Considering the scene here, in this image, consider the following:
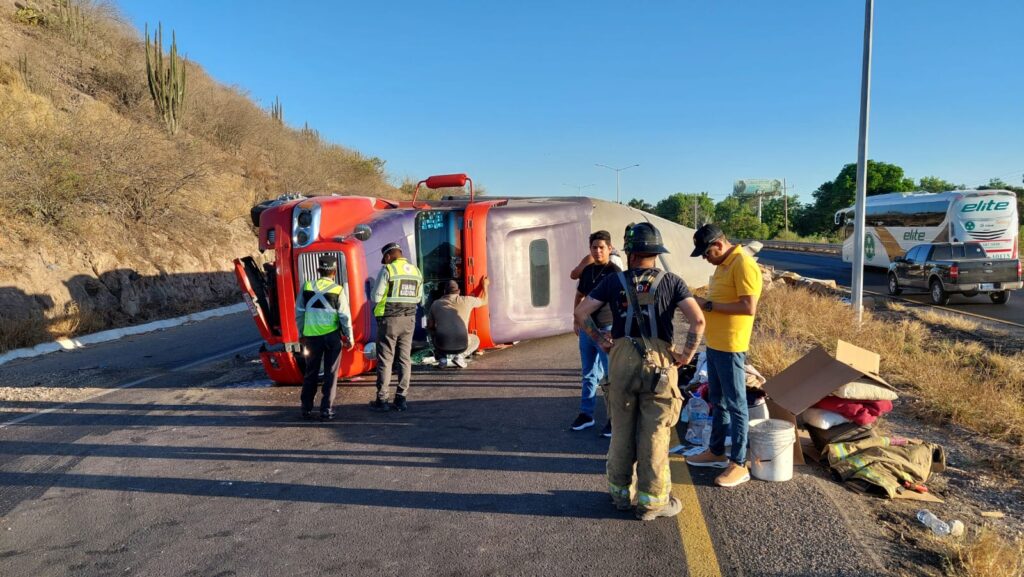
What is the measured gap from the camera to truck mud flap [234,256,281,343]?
6859mm

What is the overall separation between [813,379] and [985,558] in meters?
1.79

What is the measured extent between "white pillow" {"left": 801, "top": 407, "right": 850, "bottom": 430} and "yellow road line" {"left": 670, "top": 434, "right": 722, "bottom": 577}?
976mm

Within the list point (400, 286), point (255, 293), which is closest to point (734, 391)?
point (400, 286)

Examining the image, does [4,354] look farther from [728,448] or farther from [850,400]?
[850,400]

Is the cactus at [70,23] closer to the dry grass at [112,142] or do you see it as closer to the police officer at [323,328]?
the dry grass at [112,142]

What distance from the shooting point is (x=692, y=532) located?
11.5 feet

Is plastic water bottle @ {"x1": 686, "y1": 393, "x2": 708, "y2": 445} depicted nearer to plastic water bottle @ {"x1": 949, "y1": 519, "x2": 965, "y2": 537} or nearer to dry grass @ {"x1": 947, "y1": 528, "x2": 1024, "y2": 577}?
plastic water bottle @ {"x1": 949, "y1": 519, "x2": 965, "y2": 537}

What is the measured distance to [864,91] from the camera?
10.9 m

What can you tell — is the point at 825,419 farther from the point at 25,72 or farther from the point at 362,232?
the point at 25,72

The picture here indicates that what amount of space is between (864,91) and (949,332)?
4.75 meters

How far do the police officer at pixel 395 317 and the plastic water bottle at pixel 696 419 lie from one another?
114 inches

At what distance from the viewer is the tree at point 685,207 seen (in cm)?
8619

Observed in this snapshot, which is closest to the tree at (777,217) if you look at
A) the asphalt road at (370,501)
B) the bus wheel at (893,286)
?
the bus wheel at (893,286)

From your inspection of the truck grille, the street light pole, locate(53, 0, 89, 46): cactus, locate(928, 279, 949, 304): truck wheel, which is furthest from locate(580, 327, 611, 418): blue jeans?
locate(53, 0, 89, 46): cactus
